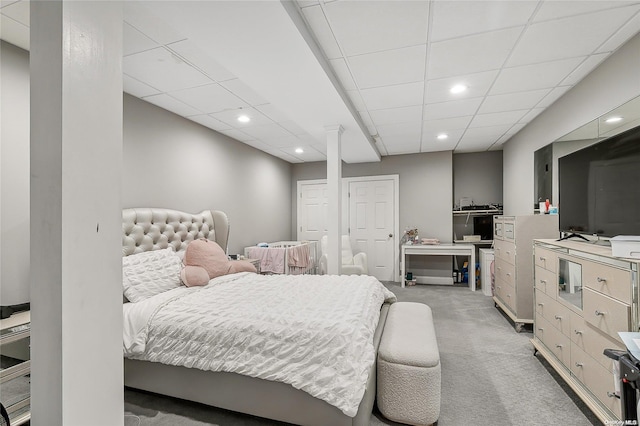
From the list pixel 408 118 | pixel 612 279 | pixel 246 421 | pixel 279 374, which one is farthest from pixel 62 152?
pixel 408 118

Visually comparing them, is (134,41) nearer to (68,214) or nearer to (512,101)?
(68,214)

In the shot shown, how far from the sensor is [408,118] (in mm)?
3891

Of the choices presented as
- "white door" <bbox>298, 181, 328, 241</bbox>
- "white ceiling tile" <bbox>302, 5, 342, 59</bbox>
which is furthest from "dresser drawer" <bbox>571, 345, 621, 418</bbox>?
"white door" <bbox>298, 181, 328, 241</bbox>

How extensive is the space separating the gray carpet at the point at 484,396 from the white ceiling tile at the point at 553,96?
2.60 meters

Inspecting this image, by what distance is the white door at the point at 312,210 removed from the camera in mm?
6509

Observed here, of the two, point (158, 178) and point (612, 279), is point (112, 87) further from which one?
point (158, 178)

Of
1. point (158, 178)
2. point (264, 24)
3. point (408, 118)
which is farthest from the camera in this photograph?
point (408, 118)

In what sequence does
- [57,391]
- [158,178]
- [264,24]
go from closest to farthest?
[57,391]
[264,24]
[158,178]

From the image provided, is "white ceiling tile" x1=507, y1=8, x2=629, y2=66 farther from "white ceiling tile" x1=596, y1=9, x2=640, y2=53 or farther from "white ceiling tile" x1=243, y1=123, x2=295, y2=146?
"white ceiling tile" x1=243, y1=123, x2=295, y2=146

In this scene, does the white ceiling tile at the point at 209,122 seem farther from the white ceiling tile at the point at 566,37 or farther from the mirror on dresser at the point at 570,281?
the mirror on dresser at the point at 570,281

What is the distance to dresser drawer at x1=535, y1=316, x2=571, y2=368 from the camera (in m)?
2.13

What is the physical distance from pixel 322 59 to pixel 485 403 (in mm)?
2786

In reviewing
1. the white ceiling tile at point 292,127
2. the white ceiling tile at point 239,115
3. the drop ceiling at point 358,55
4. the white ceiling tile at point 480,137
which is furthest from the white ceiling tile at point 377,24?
the white ceiling tile at point 480,137

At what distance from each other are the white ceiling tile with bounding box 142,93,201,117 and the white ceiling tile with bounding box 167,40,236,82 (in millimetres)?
759
